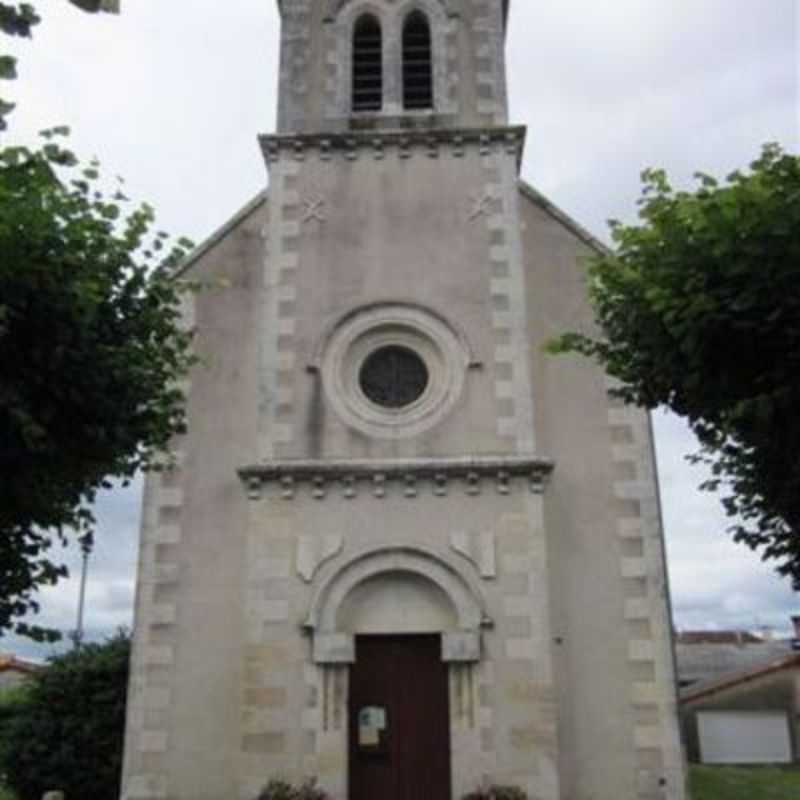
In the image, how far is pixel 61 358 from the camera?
25.0 ft

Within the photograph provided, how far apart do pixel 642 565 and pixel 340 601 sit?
385 cm

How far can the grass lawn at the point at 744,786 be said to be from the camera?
1732 cm

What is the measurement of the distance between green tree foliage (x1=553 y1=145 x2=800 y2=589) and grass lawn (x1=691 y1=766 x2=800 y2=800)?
8.92 meters

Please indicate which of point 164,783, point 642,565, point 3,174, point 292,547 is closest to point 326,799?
point 164,783

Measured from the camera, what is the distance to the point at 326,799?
11.4 m

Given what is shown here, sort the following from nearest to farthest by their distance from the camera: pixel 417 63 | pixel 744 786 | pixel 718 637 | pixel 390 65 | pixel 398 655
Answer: pixel 398 655 → pixel 390 65 → pixel 417 63 → pixel 744 786 → pixel 718 637

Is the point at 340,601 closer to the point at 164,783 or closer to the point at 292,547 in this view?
the point at 292,547

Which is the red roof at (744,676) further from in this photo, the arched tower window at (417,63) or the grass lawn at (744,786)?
the arched tower window at (417,63)

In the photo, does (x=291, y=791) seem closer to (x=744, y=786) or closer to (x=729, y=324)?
(x=729, y=324)

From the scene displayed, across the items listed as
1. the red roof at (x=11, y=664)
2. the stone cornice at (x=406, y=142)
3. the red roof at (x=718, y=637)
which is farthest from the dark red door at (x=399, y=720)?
the red roof at (x=718, y=637)

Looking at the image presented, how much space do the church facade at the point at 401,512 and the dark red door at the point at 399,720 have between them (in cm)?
3

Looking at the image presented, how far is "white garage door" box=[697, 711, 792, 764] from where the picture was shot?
31312 mm

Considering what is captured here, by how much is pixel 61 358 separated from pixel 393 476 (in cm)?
593

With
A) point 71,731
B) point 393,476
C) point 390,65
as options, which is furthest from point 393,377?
point 71,731
